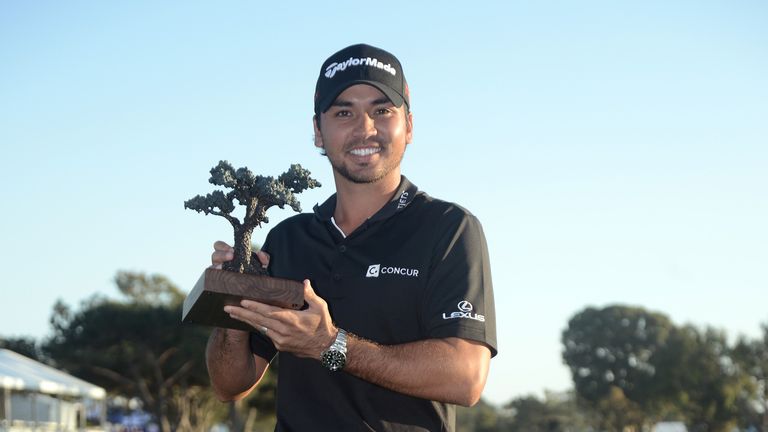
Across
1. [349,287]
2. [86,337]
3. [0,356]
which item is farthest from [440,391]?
[86,337]

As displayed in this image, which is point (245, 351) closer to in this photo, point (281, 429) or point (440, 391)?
point (281, 429)

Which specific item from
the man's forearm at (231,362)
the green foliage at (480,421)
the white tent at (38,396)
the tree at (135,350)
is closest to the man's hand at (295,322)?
the man's forearm at (231,362)

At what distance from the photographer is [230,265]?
134 inches

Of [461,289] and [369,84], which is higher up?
[369,84]

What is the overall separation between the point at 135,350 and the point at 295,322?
187ft

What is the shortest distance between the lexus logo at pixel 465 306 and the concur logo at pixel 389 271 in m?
0.24

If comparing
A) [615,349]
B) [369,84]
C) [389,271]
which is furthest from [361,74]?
[615,349]

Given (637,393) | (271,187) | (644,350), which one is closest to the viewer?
(271,187)

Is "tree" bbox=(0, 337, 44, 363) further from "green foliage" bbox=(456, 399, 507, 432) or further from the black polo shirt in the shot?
the black polo shirt

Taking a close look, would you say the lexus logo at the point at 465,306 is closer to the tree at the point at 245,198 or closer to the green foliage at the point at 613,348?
the tree at the point at 245,198

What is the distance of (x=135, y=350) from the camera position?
56.9 m

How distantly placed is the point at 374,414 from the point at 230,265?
830 mm

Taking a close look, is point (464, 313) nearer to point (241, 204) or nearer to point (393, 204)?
point (393, 204)

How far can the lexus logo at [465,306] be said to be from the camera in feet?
11.1
